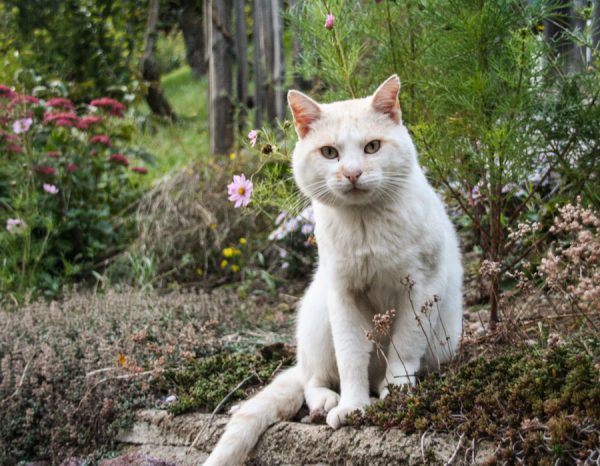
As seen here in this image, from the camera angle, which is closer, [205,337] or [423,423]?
[423,423]

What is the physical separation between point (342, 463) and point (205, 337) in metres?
1.68

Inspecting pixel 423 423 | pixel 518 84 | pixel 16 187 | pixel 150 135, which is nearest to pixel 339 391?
pixel 423 423

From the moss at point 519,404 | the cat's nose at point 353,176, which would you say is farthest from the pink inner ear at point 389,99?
the moss at point 519,404

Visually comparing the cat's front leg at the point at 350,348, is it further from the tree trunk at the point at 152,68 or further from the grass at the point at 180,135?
the tree trunk at the point at 152,68

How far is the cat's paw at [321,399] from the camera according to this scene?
275 centimetres

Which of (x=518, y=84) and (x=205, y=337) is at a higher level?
(x=518, y=84)

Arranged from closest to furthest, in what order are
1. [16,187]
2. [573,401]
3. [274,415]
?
[573,401] < [274,415] < [16,187]

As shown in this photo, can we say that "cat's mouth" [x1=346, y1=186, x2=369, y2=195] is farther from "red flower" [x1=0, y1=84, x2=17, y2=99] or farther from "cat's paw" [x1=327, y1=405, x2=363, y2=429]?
"red flower" [x1=0, y1=84, x2=17, y2=99]

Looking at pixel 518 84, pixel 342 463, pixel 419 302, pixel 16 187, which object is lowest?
pixel 342 463

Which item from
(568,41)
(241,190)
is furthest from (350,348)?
(568,41)

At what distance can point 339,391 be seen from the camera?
2.99 meters

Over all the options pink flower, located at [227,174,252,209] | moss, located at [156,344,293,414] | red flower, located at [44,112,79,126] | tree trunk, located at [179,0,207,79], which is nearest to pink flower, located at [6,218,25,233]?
red flower, located at [44,112,79,126]

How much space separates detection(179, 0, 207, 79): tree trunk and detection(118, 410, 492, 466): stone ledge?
37.2ft

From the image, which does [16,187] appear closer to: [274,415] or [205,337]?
[205,337]
